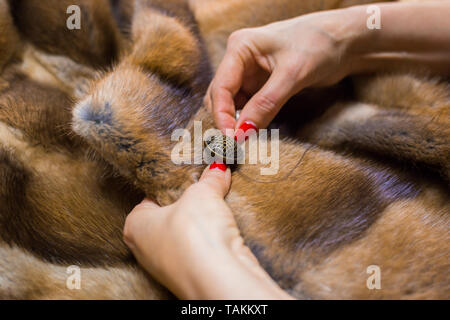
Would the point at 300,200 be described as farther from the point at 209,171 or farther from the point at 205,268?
the point at 205,268

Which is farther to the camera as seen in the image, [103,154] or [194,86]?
[194,86]

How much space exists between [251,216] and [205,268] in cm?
26

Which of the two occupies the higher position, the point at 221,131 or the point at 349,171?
the point at 221,131

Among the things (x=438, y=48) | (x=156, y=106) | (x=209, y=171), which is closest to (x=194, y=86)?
(x=156, y=106)

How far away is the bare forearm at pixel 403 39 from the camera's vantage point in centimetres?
106

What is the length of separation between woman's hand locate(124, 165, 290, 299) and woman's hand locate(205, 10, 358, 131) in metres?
0.29

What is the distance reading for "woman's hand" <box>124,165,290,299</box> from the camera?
2.04ft

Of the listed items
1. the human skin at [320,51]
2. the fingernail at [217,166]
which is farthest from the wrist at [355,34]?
the fingernail at [217,166]

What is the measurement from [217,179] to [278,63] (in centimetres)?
41

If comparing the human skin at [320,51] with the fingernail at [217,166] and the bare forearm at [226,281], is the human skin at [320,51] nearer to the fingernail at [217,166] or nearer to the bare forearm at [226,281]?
the fingernail at [217,166]

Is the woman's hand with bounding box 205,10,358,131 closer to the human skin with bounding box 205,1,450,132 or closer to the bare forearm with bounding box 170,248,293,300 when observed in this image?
the human skin with bounding box 205,1,450,132

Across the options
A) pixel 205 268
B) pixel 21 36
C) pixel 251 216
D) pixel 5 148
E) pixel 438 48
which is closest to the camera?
pixel 205 268

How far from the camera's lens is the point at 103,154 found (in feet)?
3.11

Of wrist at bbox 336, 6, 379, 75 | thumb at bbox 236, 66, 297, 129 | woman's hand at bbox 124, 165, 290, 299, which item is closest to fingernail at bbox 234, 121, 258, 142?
thumb at bbox 236, 66, 297, 129
